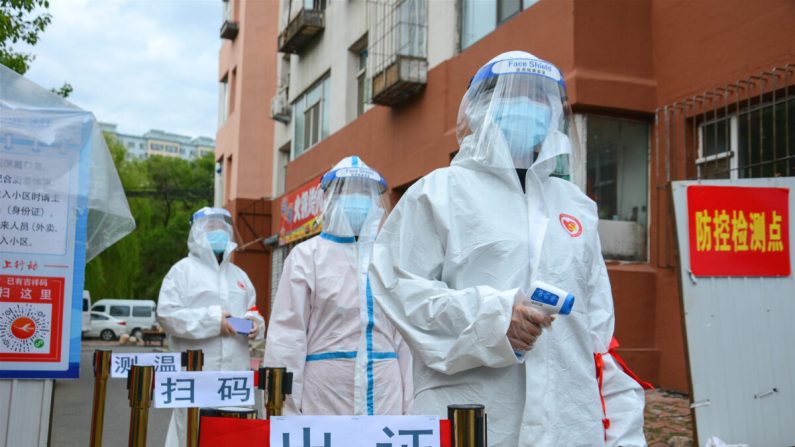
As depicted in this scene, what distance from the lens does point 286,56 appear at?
22719 millimetres

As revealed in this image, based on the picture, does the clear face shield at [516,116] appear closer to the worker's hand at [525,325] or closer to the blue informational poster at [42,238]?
the worker's hand at [525,325]

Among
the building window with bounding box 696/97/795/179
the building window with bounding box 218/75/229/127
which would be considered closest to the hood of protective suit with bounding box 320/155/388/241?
the building window with bounding box 696/97/795/179

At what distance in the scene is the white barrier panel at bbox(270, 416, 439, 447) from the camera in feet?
6.52

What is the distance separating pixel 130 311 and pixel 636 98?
29668mm

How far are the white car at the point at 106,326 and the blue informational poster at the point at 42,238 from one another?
3125 centimetres

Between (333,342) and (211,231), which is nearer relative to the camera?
(333,342)

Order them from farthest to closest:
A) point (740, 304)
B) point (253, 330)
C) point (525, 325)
→ 1. point (253, 330)
2. point (740, 304)
3. point (525, 325)

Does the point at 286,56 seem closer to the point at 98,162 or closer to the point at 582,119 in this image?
the point at 582,119

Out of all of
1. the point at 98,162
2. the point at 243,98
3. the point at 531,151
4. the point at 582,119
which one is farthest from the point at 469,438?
the point at 243,98

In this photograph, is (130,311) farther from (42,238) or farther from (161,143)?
(161,143)

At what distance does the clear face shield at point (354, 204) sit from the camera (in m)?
4.93

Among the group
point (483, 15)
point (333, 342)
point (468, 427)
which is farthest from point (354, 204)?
point (483, 15)

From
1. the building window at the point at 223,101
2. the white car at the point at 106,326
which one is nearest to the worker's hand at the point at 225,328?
the building window at the point at 223,101

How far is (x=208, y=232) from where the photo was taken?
7.04m
